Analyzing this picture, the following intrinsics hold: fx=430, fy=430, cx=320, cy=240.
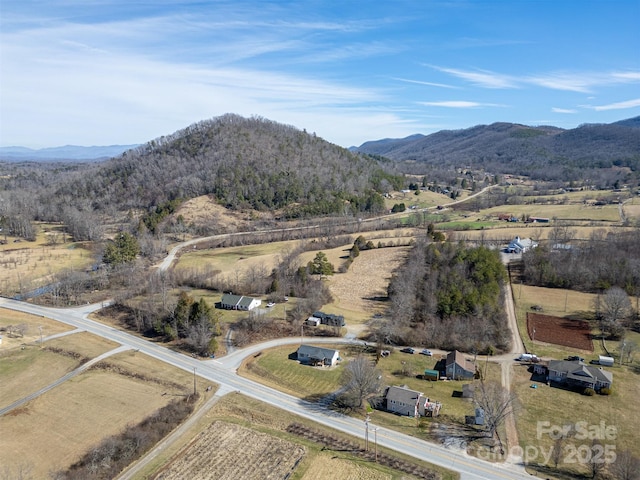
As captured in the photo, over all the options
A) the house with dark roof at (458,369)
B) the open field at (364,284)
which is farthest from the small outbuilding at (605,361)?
the open field at (364,284)

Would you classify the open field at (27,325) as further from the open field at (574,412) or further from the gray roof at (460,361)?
the open field at (574,412)

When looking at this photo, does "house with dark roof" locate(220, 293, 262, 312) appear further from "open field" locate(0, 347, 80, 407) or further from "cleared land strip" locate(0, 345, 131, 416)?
"open field" locate(0, 347, 80, 407)

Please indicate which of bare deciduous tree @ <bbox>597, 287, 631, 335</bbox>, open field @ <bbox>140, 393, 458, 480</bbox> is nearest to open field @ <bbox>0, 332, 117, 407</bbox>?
open field @ <bbox>140, 393, 458, 480</bbox>

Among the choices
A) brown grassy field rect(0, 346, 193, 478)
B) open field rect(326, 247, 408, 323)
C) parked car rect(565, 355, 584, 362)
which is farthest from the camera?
open field rect(326, 247, 408, 323)

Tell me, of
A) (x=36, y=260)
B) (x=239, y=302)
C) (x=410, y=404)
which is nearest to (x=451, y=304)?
(x=410, y=404)

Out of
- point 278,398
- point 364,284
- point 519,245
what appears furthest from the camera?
point 519,245

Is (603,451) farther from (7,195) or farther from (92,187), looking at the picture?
(7,195)

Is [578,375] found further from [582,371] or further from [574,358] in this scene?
[574,358]
